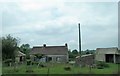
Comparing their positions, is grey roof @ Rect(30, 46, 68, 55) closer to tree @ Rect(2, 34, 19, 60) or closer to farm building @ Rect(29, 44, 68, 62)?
farm building @ Rect(29, 44, 68, 62)

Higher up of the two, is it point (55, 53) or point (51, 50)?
point (51, 50)

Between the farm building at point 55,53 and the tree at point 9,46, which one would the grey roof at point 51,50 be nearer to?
the farm building at point 55,53

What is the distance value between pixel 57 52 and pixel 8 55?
21.1m

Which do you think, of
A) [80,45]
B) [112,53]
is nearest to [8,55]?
[80,45]

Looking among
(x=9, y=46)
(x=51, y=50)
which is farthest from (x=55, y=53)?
(x=9, y=46)

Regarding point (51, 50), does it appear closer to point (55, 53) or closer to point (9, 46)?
point (55, 53)

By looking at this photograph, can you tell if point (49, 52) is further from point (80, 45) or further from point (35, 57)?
point (80, 45)

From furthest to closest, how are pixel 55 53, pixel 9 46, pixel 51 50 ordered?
pixel 51 50, pixel 55 53, pixel 9 46

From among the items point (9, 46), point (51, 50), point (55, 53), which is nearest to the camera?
point (9, 46)

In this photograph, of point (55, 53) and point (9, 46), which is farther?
point (55, 53)

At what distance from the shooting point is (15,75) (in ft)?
47.5

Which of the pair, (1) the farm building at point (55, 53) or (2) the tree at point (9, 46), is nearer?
(2) the tree at point (9, 46)

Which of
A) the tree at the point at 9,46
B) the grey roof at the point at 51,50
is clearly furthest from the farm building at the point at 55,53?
the tree at the point at 9,46

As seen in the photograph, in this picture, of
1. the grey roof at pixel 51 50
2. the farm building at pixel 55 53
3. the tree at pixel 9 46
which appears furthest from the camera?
the grey roof at pixel 51 50
